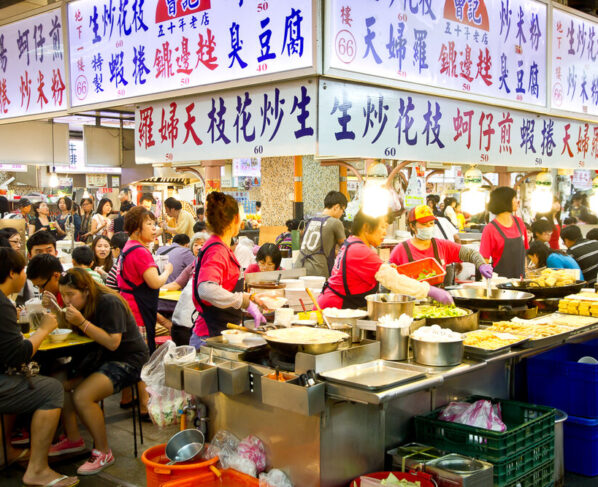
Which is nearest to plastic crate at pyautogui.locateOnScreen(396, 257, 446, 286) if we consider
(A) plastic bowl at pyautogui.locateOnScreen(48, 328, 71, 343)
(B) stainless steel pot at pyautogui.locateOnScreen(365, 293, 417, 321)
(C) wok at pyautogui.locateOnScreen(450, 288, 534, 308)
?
(C) wok at pyautogui.locateOnScreen(450, 288, 534, 308)

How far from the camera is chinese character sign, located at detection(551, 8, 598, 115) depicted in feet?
16.5

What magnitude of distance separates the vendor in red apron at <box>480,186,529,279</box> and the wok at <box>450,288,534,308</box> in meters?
1.71

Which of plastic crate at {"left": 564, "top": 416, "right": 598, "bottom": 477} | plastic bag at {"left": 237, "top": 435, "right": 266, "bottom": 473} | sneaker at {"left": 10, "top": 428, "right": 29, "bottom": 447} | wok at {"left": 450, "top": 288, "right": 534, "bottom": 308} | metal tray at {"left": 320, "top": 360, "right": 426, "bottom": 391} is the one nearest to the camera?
metal tray at {"left": 320, "top": 360, "right": 426, "bottom": 391}

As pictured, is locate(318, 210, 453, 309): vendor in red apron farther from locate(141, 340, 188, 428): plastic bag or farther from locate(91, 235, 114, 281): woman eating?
locate(91, 235, 114, 281): woman eating

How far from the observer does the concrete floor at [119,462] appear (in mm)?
4590

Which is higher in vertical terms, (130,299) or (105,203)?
(105,203)

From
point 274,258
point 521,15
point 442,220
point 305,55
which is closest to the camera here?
point 305,55

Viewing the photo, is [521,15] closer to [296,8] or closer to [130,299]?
[296,8]

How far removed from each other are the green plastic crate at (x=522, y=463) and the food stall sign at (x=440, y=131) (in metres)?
1.96

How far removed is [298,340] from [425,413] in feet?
3.85

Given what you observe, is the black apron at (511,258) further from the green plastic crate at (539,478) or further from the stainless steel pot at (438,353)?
the stainless steel pot at (438,353)

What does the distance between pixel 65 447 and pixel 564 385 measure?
4159 mm

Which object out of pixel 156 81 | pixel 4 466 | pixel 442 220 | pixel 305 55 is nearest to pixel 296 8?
pixel 305 55

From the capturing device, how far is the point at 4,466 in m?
4.82
